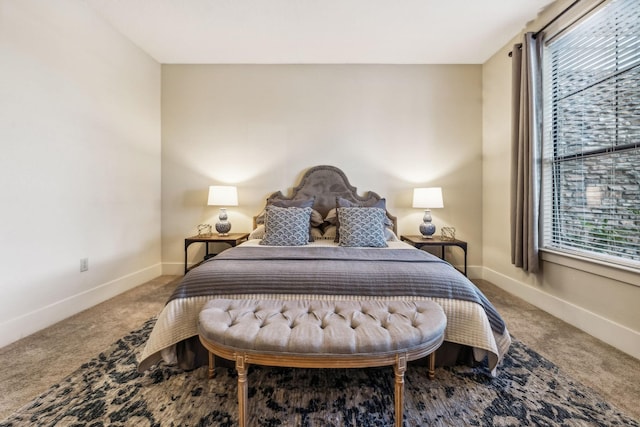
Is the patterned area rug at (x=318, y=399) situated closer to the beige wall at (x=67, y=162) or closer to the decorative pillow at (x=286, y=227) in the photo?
the beige wall at (x=67, y=162)

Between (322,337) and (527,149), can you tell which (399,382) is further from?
(527,149)

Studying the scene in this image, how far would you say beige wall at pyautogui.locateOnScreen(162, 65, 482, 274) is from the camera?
11.5 feet

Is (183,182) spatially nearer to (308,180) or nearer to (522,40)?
(308,180)

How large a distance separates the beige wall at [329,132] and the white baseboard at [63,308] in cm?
62

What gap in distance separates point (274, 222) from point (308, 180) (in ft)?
3.20

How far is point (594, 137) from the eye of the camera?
7.04ft

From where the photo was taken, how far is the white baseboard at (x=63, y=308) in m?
1.92

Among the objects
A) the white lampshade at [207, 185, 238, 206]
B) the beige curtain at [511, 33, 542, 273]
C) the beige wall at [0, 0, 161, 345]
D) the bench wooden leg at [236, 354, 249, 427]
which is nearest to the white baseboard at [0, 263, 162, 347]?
the beige wall at [0, 0, 161, 345]

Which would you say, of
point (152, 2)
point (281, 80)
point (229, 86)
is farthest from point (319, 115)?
point (152, 2)

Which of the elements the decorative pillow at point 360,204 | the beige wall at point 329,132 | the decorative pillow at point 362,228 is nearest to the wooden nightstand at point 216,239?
the beige wall at point 329,132

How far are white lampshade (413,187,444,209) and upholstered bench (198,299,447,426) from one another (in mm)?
2058

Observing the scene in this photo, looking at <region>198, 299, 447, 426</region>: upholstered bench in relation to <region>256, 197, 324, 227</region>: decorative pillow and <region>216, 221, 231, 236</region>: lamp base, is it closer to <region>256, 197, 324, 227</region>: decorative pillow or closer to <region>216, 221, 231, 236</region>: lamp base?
<region>256, 197, 324, 227</region>: decorative pillow

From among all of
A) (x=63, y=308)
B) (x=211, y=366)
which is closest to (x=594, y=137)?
(x=211, y=366)

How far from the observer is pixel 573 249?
2336mm
